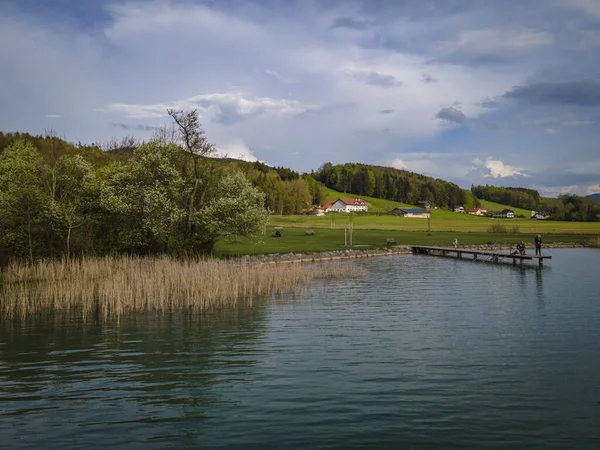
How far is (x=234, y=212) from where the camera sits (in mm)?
37625

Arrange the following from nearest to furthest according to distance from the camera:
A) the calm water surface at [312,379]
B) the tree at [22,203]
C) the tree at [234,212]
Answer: the calm water surface at [312,379]
the tree at [22,203]
the tree at [234,212]

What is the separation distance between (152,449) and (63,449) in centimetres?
159

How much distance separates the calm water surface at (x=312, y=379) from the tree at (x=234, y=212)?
14.9 m

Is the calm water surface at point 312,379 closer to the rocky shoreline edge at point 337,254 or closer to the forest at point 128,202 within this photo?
the forest at point 128,202

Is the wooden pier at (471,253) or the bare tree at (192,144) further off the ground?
the bare tree at (192,144)

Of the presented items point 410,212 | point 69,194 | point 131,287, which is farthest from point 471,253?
point 410,212

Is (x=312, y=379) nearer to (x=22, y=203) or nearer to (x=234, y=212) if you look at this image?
(x=234, y=212)

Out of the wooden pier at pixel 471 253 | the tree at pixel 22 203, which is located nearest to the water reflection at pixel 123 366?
the tree at pixel 22 203

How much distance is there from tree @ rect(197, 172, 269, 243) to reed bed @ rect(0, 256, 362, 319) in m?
6.61

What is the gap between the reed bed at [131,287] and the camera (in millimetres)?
22672

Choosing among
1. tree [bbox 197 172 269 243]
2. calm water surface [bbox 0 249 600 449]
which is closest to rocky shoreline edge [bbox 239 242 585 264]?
tree [bbox 197 172 269 243]

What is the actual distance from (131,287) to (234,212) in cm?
1466

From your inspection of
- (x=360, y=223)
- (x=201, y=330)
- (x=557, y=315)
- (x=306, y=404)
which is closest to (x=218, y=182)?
(x=201, y=330)

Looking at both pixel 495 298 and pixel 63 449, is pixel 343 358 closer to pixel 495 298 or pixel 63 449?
pixel 63 449
